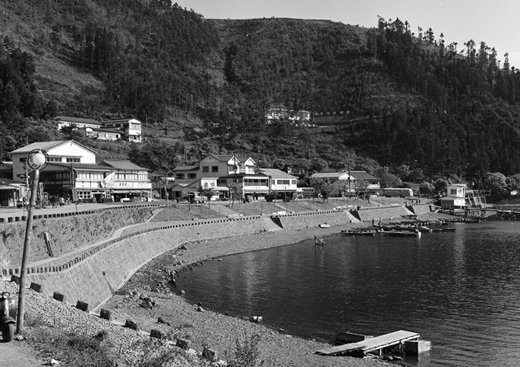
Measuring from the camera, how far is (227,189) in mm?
94562

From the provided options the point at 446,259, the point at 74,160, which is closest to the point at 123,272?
the point at 446,259

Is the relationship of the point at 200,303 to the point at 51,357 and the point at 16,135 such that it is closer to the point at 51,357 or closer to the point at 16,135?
the point at 51,357

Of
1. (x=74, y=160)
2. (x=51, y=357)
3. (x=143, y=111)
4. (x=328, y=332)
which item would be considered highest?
(x=143, y=111)

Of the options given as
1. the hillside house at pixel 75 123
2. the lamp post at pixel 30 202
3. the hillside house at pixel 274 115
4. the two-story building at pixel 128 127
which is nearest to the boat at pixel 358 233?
the two-story building at pixel 128 127

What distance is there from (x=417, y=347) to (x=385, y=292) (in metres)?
13.7

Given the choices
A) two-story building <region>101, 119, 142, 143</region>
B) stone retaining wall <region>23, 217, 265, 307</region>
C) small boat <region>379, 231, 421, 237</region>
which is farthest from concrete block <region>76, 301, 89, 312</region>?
two-story building <region>101, 119, 142, 143</region>

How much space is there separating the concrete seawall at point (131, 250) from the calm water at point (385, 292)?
543cm

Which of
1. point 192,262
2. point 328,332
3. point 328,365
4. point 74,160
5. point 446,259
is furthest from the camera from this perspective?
point 74,160

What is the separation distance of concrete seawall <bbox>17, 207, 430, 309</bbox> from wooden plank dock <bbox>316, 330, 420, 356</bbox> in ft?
42.6

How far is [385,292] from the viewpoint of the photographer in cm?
3903

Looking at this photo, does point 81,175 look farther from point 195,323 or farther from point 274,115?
point 274,115

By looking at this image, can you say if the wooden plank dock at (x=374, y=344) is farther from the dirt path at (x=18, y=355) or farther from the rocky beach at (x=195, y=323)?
the dirt path at (x=18, y=355)

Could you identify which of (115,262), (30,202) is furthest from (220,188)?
(30,202)

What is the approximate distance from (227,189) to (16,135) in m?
39.7
